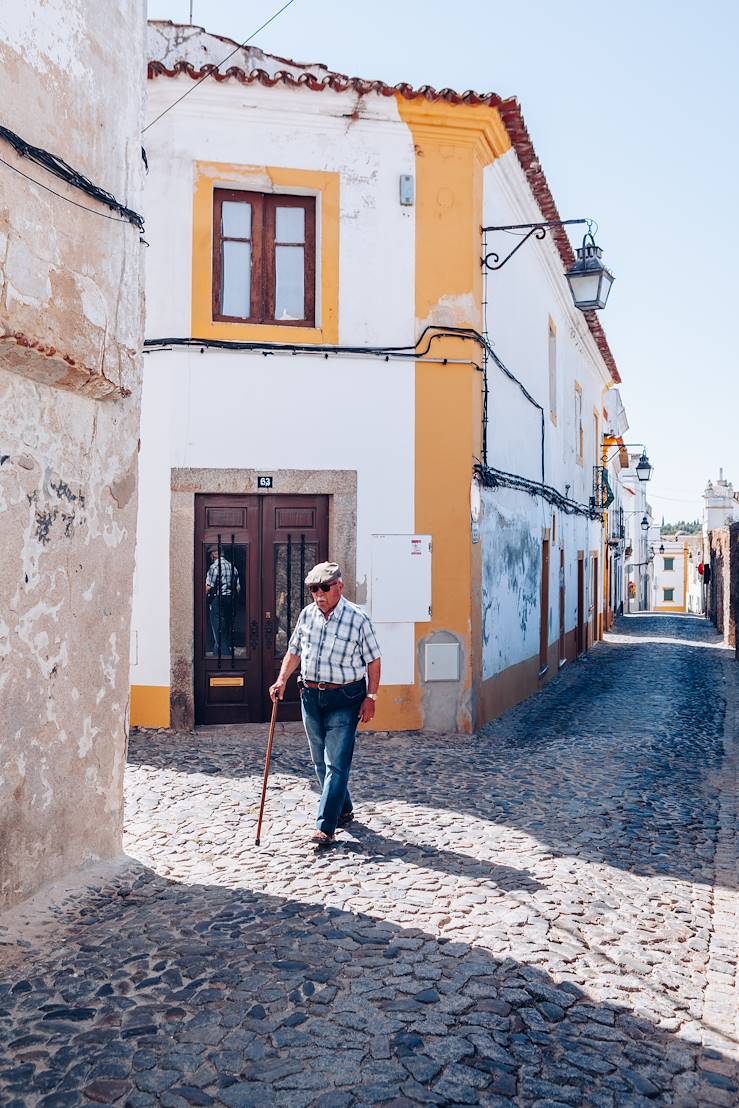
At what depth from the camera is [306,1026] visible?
135 inches

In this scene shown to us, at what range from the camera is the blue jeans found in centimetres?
562

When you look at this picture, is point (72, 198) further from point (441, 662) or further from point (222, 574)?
point (441, 662)

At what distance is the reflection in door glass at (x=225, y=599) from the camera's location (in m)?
9.48

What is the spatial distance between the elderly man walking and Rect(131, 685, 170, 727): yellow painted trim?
374cm

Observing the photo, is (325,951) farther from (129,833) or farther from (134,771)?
(134,771)

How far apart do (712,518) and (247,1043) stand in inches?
1942

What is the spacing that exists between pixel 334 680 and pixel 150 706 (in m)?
4.15

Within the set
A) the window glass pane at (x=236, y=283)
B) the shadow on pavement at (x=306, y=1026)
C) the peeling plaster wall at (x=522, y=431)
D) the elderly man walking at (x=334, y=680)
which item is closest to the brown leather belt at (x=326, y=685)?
the elderly man walking at (x=334, y=680)

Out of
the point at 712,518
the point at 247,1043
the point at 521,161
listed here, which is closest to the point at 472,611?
the point at 521,161

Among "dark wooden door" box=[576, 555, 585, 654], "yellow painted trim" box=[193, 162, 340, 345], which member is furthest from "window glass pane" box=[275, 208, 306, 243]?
"dark wooden door" box=[576, 555, 585, 654]

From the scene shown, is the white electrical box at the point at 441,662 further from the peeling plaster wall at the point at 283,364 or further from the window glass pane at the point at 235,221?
the window glass pane at the point at 235,221

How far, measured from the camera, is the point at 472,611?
9.79m

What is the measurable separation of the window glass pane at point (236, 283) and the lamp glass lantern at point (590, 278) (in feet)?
10.5

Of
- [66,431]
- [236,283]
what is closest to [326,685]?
[66,431]
